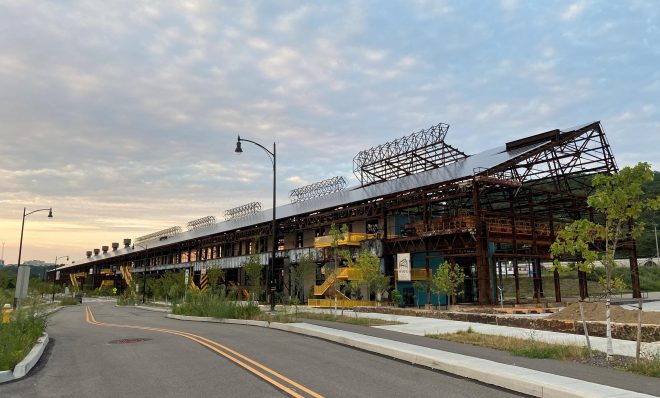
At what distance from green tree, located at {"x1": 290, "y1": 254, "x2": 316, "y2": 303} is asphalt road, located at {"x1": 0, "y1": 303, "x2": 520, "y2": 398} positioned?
29356 millimetres

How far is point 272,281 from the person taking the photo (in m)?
27.8

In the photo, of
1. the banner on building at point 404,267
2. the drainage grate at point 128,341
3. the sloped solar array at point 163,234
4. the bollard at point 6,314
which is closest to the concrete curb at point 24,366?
the bollard at point 6,314

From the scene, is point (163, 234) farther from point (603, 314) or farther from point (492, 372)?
point (492, 372)

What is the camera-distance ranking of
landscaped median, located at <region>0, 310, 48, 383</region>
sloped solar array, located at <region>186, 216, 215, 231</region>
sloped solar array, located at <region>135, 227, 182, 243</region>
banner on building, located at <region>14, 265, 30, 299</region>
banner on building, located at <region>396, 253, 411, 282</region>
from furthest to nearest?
sloped solar array, located at <region>135, 227, 182, 243</region>
sloped solar array, located at <region>186, 216, 215, 231</region>
banner on building, located at <region>396, 253, 411, 282</region>
banner on building, located at <region>14, 265, 30, 299</region>
landscaped median, located at <region>0, 310, 48, 383</region>

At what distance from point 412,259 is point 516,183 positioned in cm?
1172

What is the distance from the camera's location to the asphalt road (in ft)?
28.5

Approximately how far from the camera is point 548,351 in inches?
484

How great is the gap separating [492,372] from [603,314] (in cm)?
1518

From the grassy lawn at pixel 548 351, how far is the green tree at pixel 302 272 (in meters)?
29.3

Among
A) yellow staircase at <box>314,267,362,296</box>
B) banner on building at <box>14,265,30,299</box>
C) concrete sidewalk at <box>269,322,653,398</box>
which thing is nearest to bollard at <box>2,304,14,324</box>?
banner on building at <box>14,265,30,299</box>

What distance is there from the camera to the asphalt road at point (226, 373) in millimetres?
8695

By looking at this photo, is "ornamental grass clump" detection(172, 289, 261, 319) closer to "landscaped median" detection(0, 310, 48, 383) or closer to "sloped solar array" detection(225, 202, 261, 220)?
"landscaped median" detection(0, 310, 48, 383)

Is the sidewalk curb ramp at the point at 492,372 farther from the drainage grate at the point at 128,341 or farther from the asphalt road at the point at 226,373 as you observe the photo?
the drainage grate at the point at 128,341

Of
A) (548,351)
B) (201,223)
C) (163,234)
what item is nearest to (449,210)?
(548,351)
